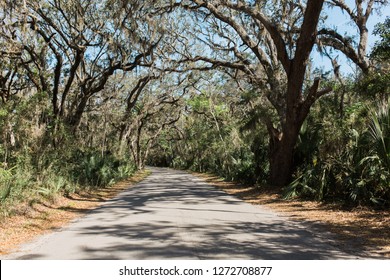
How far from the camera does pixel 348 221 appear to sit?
30.8ft

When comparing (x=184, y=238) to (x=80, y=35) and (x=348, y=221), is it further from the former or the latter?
(x=80, y=35)

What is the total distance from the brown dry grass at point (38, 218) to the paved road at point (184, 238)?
39cm

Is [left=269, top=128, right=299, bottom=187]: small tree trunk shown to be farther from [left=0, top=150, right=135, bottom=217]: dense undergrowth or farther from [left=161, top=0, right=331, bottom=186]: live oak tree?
[left=0, top=150, right=135, bottom=217]: dense undergrowth

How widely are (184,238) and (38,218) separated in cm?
465

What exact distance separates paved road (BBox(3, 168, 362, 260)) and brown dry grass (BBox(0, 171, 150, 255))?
0.39 m

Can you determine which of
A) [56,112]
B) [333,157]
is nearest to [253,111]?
[333,157]

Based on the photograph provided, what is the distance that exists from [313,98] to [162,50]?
38.4ft

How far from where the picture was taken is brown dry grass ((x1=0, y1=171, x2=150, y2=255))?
7850 millimetres

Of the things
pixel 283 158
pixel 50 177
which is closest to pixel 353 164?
pixel 283 158

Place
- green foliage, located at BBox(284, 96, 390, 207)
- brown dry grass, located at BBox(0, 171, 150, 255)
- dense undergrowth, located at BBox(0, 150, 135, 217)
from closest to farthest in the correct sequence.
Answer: brown dry grass, located at BBox(0, 171, 150, 255) < green foliage, located at BBox(284, 96, 390, 207) < dense undergrowth, located at BBox(0, 150, 135, 217)

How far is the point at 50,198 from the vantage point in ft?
42.3

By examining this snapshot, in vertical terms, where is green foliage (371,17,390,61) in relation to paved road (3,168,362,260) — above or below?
above

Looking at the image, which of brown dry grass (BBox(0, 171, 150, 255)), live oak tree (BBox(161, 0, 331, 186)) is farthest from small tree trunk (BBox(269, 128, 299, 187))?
brown dry grass (BBox(0, 171, 150, 255))

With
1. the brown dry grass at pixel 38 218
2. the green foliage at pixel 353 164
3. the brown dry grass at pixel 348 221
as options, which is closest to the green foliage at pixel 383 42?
the green foliage at pixel 353 164
